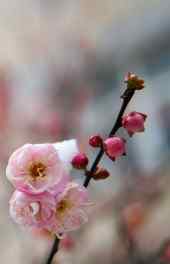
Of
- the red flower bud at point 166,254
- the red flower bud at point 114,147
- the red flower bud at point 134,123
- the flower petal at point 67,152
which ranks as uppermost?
the red flower bud at point 134,123

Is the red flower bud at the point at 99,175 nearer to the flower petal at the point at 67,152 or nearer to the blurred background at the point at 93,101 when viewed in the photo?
the flower petal at the point at 67,152

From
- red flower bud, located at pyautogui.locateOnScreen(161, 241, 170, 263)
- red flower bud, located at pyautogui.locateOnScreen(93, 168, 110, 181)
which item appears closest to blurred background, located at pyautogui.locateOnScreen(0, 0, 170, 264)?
red flower bud, located at pyautogui.locateOnScreen(161, 241, 170, 263)

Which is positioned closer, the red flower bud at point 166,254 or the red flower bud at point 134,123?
the red flower bud at point 134,123

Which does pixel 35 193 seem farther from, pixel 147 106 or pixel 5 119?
pixel 5 119

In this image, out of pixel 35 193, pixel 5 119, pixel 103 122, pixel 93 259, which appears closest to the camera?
pixel 35 193

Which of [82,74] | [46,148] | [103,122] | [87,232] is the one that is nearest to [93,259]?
[87,232]

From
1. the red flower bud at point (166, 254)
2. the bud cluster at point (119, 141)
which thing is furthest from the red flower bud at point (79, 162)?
the red flower bud at point (166, 254)

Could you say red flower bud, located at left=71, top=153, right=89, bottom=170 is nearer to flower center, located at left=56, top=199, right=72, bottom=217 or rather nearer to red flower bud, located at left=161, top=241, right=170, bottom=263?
flower center, located at left=56, top=199, right=72, bottom=217

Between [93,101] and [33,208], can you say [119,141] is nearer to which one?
[33,208]
